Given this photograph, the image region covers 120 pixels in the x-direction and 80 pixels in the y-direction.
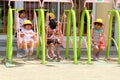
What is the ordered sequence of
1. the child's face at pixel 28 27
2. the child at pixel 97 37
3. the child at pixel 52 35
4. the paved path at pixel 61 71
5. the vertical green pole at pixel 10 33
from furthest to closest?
1. the child at pixel 97 37
2. the child at pixel 52 35
3. the child's face at pixel 28 27
4. the vertical green pole at pixel 10 33
5. the paved path at pixel 61 71

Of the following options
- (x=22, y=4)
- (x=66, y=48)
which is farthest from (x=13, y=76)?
(x=22, y=4)

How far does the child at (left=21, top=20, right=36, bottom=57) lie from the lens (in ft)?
34.1

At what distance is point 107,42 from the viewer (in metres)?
11.4

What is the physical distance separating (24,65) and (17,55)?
5.80ft

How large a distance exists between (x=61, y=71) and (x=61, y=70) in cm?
14

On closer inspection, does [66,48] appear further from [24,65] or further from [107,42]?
[24,65]

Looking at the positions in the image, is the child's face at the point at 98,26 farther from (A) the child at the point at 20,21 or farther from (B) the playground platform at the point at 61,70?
(A) the child at the point at 20,21

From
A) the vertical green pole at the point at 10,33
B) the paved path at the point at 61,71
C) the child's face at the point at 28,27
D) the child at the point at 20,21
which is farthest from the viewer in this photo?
the child's face at the point at 28,27

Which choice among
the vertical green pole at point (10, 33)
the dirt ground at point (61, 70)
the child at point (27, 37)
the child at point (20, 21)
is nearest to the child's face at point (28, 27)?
the child at point (27, 37)

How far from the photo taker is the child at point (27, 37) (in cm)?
1038

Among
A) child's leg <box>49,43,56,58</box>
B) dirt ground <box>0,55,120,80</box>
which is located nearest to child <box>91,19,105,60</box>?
dirt ground <box>0,55,120,80</box>

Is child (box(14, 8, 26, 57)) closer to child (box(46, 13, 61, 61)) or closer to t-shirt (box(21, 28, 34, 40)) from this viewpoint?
t-shirt (box(21, 28, 34, 40))

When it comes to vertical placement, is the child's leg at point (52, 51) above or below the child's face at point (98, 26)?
below

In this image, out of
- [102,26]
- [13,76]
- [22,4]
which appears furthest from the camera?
[22,4]
